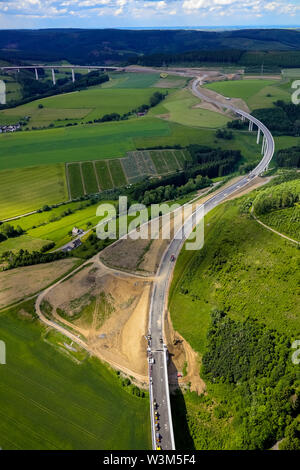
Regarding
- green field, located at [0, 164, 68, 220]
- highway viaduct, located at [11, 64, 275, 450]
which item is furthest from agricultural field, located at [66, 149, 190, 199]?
highway viaduct, located at [11, 64, 275, 450]

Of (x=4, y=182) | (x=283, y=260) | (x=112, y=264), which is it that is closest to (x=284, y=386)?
(x=283, y=260)

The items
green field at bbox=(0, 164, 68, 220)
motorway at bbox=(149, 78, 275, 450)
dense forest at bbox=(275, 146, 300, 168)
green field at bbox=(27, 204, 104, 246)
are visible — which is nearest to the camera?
motorway at bbox=(149, 78, 275, 450)

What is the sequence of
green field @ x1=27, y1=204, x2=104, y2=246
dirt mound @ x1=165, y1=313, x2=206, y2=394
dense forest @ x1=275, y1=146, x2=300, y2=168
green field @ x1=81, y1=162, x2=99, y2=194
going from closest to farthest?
dirt mound @ x1=165, y1=313, x2=206, y2=394
green field @ x1=27, y1=204, x2=104, y2=246
green field @ x1=81, y1=162, x2=99, y2=194
dense forest @ x1=275, y1=146, x2=300, y2=168

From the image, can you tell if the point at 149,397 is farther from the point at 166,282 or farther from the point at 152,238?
the point at 152,238

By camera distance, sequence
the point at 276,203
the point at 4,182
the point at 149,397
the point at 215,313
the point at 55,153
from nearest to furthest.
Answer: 1. the point at 149,397
2. the point at 215,313
3. the point at 276,203
4. the point at 4,182
5. the point at 55,153

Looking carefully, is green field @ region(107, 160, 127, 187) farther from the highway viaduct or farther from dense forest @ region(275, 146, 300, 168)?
dense forest @ region(275, 146, 300, 168)

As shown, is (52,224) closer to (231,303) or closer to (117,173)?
(117,173)
